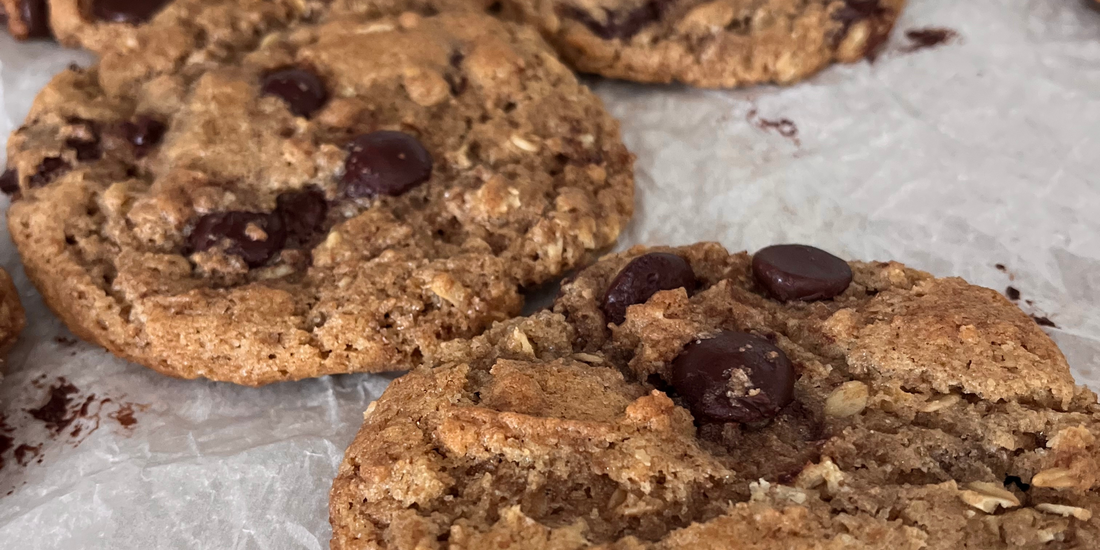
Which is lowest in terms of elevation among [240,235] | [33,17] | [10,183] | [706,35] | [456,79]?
[10,183]

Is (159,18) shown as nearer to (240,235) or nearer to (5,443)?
(240,235)

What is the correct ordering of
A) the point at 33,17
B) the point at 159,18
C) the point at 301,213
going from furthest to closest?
the point at 33,17
the point at 159,18
the point at 301,213

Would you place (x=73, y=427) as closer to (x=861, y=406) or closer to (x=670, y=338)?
(x=670, y=338)

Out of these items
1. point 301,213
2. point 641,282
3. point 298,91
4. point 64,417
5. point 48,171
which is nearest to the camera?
point 641,282

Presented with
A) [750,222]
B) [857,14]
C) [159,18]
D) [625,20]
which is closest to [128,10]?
[159,18]

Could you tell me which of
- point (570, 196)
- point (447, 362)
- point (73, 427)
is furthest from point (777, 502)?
point (73, 427)

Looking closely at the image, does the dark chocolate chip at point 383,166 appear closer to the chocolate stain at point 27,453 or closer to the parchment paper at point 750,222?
the parchment paper at point 750,222

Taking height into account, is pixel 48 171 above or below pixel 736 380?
below

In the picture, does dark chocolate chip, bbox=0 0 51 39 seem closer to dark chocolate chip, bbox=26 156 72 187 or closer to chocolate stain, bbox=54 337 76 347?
dark chocolate chip, bbox=26 156 72 187
